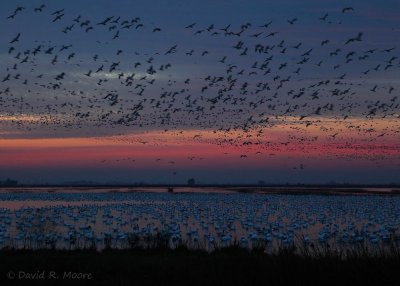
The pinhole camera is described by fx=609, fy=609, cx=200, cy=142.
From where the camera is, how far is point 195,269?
53.4 ft

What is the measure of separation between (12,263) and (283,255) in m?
7.59

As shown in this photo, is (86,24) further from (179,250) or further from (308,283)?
(308,283)

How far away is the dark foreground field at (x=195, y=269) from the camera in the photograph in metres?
13.5

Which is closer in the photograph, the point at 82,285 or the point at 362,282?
the point at 362,282

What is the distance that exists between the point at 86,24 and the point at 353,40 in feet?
38.1

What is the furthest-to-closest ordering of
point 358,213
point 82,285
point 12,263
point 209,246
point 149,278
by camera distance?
point 358,213 → point 209,246 → point 12,263 → point 149,278 → point 82,285

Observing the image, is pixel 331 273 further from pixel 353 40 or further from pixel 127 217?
pixel 127 217

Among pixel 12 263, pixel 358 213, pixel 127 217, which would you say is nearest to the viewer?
pixel 12 263

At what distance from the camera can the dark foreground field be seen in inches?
530

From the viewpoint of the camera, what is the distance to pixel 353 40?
26.9 meters

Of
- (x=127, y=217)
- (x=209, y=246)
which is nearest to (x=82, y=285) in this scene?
(x=209, y=246)

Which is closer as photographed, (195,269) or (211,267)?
(211,267)

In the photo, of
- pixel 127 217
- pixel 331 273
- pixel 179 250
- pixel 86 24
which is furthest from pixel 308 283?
pixel 127 217

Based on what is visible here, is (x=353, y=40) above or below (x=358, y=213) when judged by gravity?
above
